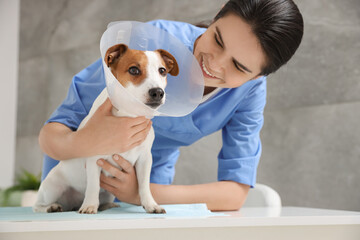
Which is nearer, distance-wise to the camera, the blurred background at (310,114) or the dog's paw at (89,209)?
the dog's paw at (89,209)

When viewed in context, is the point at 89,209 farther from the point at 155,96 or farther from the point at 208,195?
the point at 208,195

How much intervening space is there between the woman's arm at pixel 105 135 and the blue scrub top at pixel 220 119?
20cm

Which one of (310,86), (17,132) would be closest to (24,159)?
(17,132)

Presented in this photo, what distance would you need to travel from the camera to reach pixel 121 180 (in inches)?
33.7

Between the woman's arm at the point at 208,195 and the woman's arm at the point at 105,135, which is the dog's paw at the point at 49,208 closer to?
the woman's arm at the point at 105,135

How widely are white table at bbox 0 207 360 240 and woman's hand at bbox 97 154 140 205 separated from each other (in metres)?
0.27

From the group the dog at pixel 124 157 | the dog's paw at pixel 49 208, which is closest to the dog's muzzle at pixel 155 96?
the dog at pixel 124 157

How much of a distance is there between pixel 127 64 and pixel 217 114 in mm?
448

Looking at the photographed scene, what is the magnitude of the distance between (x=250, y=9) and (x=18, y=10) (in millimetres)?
2734

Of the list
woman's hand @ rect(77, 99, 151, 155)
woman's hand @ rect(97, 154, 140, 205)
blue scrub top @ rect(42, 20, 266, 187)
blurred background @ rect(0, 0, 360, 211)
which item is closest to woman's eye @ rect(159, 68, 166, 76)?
woman's hand @ rect(77, 99, 151, 155)

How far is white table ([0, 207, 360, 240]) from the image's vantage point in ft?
1.75

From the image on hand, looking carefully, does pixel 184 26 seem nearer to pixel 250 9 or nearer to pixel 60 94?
pixel 250 9

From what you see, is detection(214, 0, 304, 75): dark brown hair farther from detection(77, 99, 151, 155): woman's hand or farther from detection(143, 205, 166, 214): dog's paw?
detection(143, 205, 166, 214): dog's paw

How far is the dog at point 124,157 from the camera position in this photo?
0.71 m
